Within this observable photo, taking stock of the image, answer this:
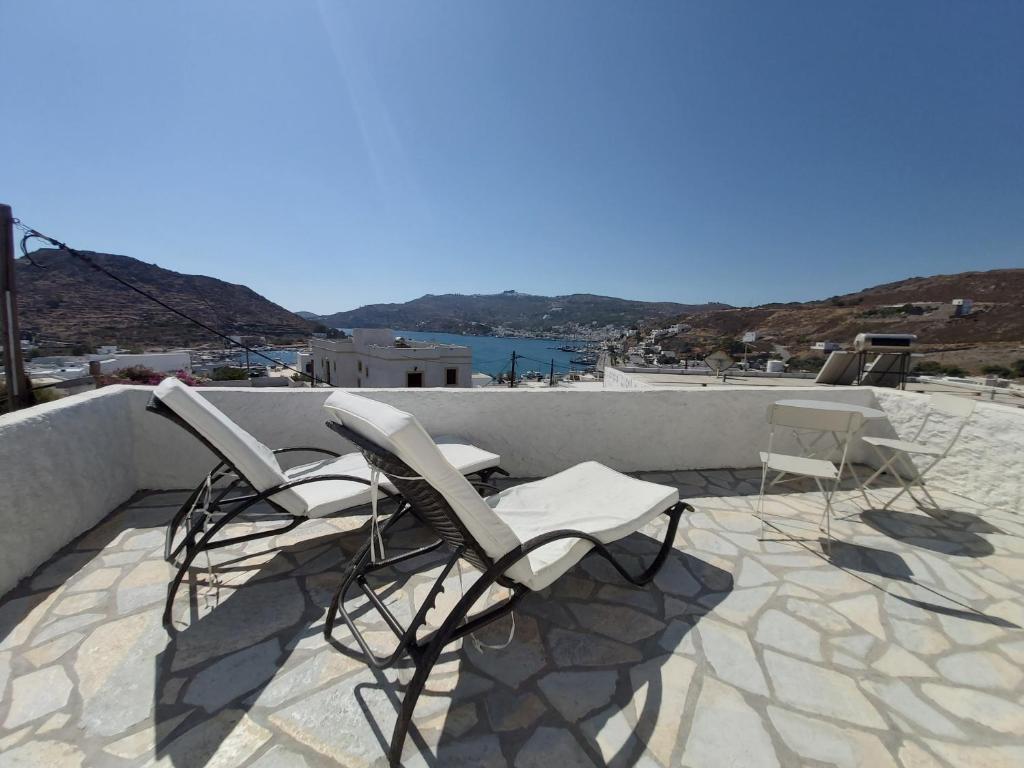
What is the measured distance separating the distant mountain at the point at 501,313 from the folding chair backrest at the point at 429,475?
78280 mm

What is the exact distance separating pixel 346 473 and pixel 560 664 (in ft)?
5.72

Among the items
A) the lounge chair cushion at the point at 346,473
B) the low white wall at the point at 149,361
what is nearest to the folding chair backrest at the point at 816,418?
the lounge chair cushion at the point at 346,473

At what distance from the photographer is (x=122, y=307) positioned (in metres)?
39.4

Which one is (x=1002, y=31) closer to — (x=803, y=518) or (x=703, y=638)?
(x=803, y=518)

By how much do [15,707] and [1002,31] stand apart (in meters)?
12.8

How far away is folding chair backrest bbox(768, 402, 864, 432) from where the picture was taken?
2.55 metres

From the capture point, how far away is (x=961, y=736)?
1374 millimetres

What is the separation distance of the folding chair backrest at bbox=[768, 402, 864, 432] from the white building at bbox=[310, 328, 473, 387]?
23.0 metres

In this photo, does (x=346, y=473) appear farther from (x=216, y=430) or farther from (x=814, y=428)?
(x=814, y=428)

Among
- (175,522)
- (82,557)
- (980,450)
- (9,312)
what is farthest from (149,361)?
(980,450)

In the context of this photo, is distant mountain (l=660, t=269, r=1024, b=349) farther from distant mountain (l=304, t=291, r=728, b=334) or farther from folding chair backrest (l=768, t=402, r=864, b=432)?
folding chair backrest (l=768, t=402, r=864, b=432)

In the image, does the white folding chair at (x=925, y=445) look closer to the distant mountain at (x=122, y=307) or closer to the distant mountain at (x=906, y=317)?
the distant mountain at (x=906, y=317)

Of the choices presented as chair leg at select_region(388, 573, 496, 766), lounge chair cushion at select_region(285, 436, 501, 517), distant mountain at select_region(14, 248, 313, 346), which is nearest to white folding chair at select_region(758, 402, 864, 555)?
lounge chair cushion at select_region(285, 436, 501, 517)

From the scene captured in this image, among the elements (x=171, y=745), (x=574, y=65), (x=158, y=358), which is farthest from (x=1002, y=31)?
(x=158, y=358)
